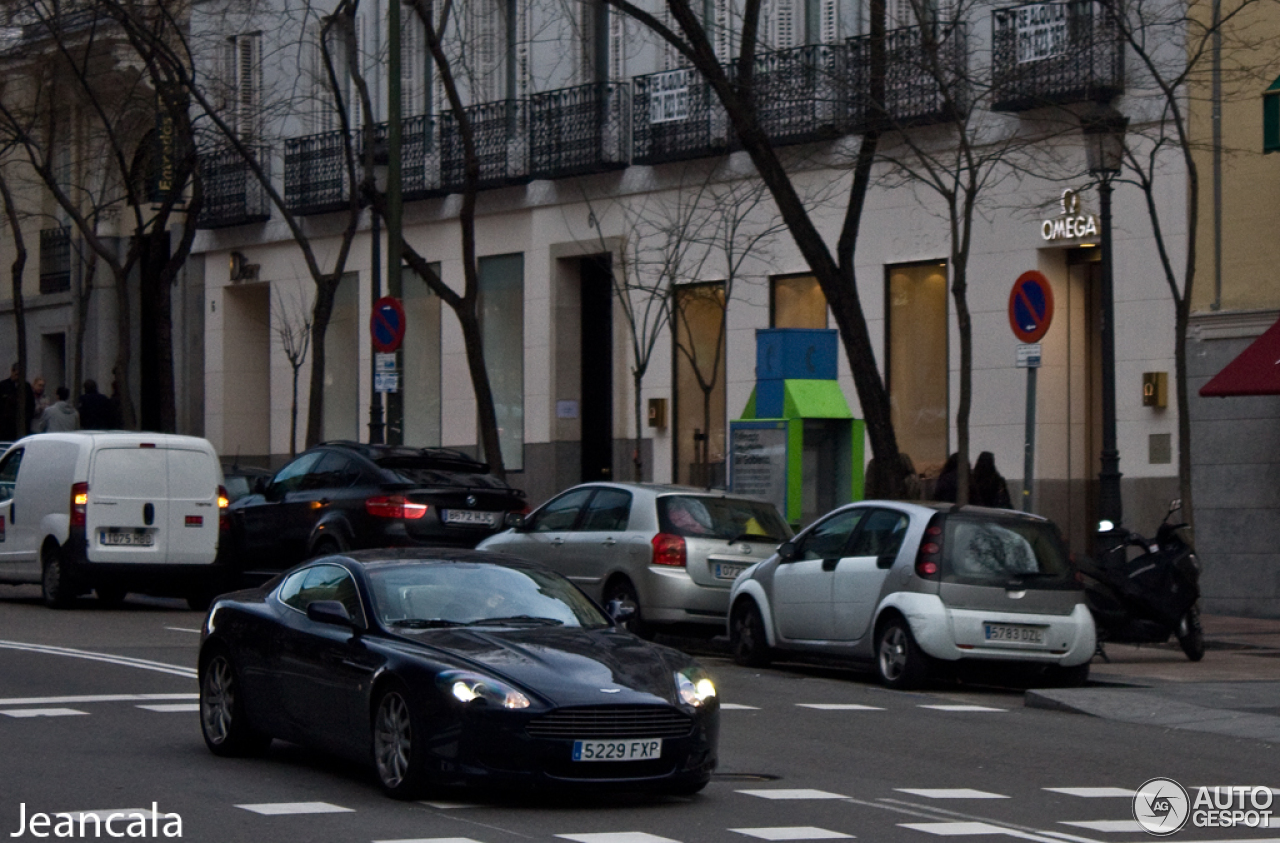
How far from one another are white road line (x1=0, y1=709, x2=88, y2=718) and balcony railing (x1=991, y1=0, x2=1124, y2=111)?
13.2 m

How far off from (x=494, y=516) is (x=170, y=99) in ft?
37.7

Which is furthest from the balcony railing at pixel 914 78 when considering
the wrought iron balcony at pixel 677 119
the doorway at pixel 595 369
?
the doorway at pixel 595 369

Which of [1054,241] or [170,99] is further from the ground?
[170,99]

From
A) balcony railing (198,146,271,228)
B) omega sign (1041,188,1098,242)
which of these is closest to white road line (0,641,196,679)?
omega sign (1041,188,1098,242)

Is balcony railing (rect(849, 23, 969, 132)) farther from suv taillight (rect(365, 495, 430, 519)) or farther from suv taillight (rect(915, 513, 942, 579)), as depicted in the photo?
suv taillight (rect(365, 495, 430, 519))

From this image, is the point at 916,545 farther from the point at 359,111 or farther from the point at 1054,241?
the point at 359,111

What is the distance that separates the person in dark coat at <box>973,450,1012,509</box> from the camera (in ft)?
75.2

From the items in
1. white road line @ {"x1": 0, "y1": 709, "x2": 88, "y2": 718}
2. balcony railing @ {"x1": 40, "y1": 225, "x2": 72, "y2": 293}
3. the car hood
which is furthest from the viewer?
balcony railing @ {"x1": 40, "y1": 225, "x2": 72, "y2": 293}

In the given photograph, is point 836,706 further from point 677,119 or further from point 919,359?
point 677,119

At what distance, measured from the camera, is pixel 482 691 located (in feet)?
30.9

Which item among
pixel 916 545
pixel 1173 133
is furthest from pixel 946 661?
pixel 1173 133

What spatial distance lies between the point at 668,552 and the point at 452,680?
867 cm

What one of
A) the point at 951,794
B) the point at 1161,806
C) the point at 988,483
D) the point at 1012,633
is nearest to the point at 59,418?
the point at 988,483

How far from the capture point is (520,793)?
1010 centimetres
